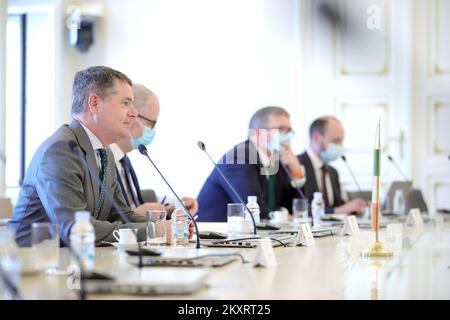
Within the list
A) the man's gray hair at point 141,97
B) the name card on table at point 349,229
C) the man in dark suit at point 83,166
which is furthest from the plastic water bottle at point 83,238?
the man's gray hair at point 141,97

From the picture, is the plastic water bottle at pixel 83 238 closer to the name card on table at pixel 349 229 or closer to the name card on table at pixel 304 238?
the name card on table at pixel 304 238

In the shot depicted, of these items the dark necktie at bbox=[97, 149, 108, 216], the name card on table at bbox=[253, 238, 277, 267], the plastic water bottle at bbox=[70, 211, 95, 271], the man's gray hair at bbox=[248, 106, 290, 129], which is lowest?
the name card on table at bbox=[253, 238, 277, 267]

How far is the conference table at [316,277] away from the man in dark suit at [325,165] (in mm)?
2470

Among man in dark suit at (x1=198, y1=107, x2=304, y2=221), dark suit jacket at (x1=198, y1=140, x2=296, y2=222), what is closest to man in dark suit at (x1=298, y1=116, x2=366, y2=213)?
man in dark suit at (x1=198, y1=107, x2=304, y2=221)

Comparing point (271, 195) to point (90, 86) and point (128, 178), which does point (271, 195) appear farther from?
point (90, 86)

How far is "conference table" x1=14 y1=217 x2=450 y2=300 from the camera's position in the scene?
65.1 inches

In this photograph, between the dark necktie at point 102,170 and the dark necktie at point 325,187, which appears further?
the dark necktie at point 325,187

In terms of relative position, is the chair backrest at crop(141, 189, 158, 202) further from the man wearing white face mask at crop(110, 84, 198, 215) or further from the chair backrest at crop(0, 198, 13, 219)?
the chair backrest at crop(0, 198, 13, 219)

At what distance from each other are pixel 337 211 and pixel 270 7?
226 centimetres

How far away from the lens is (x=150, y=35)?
22.5 feet

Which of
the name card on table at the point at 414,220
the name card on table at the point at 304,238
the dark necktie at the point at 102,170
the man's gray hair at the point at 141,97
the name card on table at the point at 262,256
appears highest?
the man's gray hair at the point at 141,97

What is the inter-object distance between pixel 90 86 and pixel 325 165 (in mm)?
2958

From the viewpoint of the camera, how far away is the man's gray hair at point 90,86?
3.15 metres

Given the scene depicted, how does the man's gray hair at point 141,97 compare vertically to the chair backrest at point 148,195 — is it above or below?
above
